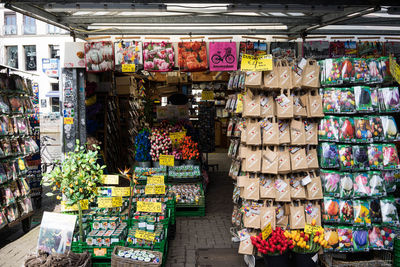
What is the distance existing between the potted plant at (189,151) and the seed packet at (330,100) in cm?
321

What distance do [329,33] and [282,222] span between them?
3.71 metres

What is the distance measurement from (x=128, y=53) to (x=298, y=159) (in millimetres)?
3282

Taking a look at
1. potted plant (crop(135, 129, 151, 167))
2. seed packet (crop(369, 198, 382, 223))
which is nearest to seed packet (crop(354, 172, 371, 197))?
seed packet (crop(369, 198, 382, 223))

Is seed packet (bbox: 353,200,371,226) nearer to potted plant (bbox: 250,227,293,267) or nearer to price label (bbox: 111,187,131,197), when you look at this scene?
potted plant (bbox: 250,227,293,267)

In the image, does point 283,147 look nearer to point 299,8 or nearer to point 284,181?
point 284,181

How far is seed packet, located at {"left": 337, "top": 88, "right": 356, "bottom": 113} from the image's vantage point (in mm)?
Result: 3656

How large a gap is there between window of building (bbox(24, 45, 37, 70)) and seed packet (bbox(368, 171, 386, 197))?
85.1 feet

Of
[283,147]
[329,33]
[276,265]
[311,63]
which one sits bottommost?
[276,265]

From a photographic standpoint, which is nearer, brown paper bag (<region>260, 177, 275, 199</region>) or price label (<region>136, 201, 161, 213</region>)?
brown paper bag (<region>260, 177, 275, 199</region>)

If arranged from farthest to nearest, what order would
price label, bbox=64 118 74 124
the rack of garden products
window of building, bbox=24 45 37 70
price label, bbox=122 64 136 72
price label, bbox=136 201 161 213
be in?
window of building, bbox=24 45 37 70, price label, bbox=64 118 74 124, price label, bbox=122 64 136 72, the rack of garden products, price label, bbox=136 201 161 213

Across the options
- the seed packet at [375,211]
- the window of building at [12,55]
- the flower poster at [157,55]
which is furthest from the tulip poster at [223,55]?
the window of building at [12,55]

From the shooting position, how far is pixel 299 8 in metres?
3.71

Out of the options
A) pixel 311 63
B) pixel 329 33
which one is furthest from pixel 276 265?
pixel 329 33

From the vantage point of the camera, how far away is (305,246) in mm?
3307
